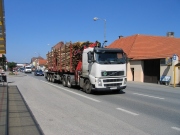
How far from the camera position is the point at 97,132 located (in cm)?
613

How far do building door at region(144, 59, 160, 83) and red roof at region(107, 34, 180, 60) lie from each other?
1.98 m

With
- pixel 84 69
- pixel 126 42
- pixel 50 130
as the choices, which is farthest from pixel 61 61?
pixel 126 42

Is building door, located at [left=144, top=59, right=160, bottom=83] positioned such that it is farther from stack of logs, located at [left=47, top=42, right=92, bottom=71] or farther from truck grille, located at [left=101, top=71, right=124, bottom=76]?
truck grille, located at [left=101, top=71, right=124, bottom=76]

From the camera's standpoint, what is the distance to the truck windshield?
13.7 m

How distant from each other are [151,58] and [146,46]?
869 cm

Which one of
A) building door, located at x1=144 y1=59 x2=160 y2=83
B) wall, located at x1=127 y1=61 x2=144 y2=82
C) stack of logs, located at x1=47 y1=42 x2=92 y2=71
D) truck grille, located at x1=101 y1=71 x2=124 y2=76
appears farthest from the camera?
wall, located at x1=127 y1=61 x2=144 y2=82

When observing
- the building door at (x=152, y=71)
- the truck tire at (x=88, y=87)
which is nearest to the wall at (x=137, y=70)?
the building door at (x=152, y=71)

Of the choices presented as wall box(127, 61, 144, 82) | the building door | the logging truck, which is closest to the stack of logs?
the logging truck

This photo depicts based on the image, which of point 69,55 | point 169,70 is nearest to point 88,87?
point 69,55

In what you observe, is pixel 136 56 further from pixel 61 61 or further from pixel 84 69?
pixel 84 69

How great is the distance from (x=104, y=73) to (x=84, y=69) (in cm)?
205

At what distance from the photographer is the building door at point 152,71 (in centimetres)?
2898

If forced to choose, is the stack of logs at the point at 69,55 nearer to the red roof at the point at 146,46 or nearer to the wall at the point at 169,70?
the wall at the point at 169,70

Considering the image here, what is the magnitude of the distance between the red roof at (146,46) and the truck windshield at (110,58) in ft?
60.7
